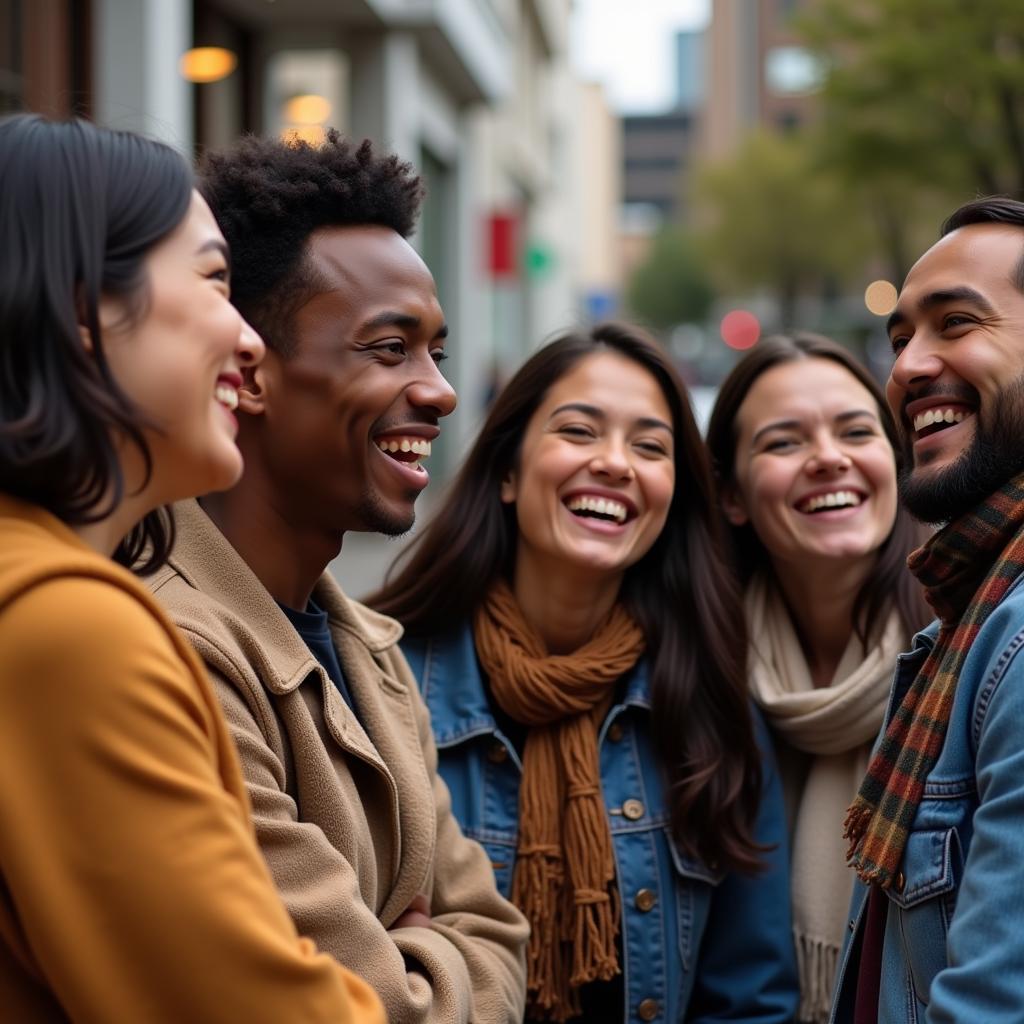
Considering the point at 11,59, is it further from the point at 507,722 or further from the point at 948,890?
the point at 948,890

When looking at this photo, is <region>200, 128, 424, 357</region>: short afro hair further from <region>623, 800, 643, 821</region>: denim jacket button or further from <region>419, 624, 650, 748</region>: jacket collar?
<region>623, 800, 643, 821</region>: denim jacket button

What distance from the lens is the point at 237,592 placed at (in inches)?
91.9

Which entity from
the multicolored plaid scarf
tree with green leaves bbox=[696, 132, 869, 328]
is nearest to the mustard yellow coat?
the multicolored plaid scarf

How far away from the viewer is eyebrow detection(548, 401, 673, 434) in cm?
337

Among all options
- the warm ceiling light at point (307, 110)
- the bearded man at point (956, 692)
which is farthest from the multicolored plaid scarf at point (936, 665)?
the warm ceiling light at point (307, 110)

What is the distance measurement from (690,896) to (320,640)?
1.13 meters

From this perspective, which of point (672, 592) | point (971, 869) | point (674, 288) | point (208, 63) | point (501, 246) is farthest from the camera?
point (674, 288)

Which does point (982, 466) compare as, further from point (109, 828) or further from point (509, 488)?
point (109, 828)

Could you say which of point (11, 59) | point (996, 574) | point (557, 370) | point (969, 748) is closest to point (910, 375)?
point (996, 574)

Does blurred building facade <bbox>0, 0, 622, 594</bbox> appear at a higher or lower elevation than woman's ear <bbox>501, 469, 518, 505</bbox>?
higher

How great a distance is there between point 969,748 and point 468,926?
3.27 feet

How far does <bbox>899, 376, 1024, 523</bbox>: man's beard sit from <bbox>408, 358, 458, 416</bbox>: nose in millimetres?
834

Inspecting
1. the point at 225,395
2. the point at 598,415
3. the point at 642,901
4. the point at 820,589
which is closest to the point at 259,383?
the point at 225,395

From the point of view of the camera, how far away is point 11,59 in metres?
6.90
